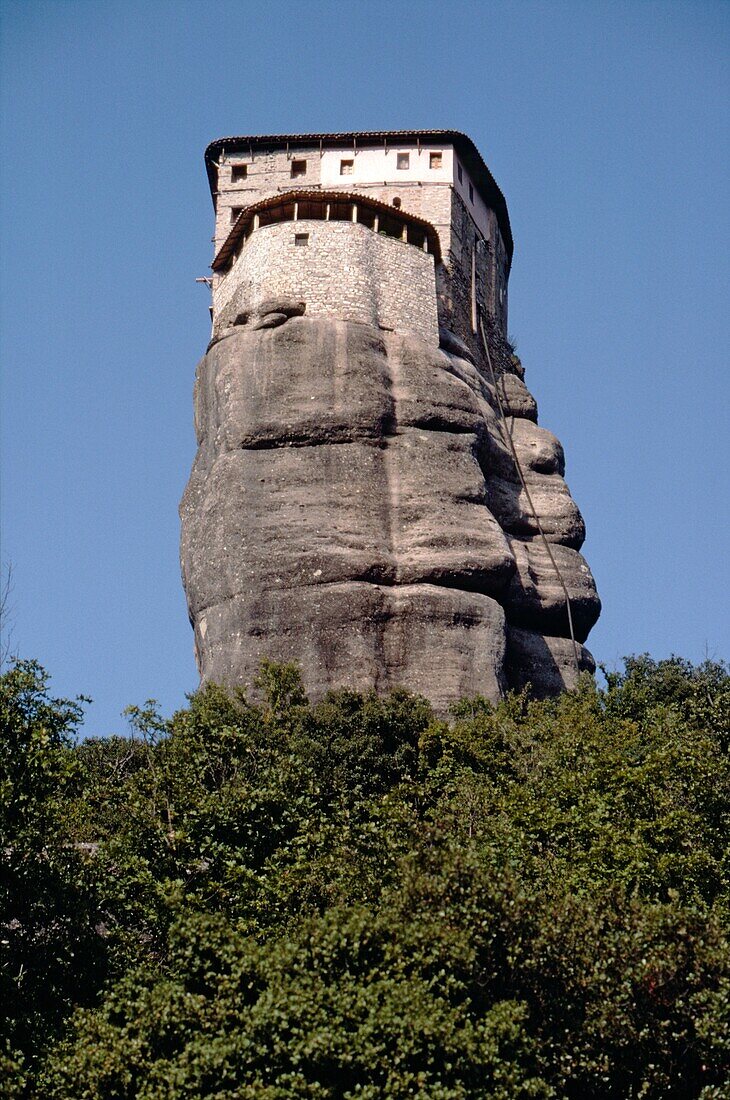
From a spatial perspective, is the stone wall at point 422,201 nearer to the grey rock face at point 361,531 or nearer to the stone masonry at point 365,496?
the stone masonry at point 365,496

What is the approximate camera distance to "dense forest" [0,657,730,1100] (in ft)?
67.5

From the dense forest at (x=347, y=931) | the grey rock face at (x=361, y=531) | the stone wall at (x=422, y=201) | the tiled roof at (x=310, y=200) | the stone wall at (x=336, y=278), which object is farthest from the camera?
the stone wall at (x=422, y=201)

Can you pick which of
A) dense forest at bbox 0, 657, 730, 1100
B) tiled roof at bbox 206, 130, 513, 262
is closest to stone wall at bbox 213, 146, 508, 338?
tiled roof at bbox 206, 130, 513, 262

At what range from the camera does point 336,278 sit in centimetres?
4659

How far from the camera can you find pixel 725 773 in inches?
1117

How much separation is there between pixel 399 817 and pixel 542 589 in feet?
68.5

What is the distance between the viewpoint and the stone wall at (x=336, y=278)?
4619 centimetres

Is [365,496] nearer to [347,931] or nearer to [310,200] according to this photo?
[310,200]

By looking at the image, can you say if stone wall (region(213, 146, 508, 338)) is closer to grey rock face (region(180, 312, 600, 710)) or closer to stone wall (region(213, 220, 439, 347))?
stone wall (region(213, 220, 439, 347))

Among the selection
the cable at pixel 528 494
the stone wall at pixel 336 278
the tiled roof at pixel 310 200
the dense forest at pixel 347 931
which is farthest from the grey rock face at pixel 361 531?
the dense forest at pixel 347 931

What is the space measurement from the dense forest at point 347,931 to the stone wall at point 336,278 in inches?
793

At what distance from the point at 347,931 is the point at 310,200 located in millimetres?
31369

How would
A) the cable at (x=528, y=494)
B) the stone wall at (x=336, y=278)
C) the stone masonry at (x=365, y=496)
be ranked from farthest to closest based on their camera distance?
the stone wall at (x=336, y=278), the cable at (x=528, y=494), the stone masonry at (x=365, y=496)

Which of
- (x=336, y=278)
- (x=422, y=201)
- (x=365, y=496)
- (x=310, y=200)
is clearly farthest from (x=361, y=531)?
(x=422, y=201)
